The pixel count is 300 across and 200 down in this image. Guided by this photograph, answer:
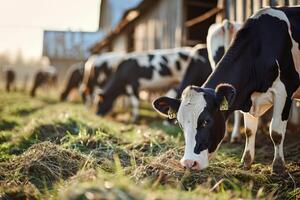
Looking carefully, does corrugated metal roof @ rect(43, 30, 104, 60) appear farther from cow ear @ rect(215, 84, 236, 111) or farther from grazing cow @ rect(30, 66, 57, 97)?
Result: cow ear @ rect(215, 84, 236, 111)

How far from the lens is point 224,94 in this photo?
472cm

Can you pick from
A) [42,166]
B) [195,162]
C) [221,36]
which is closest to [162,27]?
[221,36]

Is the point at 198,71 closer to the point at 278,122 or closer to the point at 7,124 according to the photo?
the point at 7,124

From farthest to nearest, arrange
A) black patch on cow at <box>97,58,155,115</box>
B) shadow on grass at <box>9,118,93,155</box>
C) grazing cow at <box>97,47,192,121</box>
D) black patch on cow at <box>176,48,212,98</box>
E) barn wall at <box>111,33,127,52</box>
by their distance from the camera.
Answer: barn wall at <box>111,33,127,52</box>
black patch on cow at <box>97,58,155,115</box>
grazing cow at <box>97,47,192,121</box>
black patch on cow at <box>176,48,212,98</box>
shadow on grass at <box>9,118,93,155</box>

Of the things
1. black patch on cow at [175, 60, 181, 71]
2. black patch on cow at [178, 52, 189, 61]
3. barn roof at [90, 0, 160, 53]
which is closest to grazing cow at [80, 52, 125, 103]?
barn roof at [90, 0, 160, 53]

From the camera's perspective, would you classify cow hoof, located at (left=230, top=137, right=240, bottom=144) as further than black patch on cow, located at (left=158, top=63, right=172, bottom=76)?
No

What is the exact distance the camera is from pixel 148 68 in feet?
44.2

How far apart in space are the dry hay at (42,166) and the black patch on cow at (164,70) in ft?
26.6

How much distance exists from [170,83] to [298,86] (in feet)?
25.7

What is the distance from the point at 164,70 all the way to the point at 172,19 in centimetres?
200

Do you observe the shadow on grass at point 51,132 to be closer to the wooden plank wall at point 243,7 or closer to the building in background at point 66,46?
the wooden plank wall at point 243,7

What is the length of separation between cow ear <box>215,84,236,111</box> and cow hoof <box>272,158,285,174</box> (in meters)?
1.02

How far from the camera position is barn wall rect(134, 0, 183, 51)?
13.7 metres

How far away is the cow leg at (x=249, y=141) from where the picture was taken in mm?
5500
